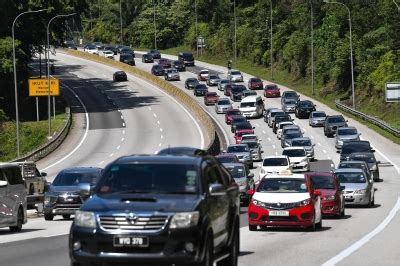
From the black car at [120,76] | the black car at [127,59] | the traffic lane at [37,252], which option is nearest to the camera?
the traffic lane at [37,252]

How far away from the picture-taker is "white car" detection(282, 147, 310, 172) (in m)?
61.8

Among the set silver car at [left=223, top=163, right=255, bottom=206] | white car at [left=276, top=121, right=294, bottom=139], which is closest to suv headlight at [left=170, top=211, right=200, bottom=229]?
silver car at [left=223, top=163, right=255, bottom=206]

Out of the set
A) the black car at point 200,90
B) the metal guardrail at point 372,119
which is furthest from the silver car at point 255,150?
the black car at point 200,90

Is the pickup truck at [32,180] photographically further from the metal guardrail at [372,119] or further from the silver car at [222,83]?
the silver car at [222,83]

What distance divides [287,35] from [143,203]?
12657cm

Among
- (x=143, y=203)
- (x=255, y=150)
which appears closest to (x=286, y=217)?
(x=143, y=203)

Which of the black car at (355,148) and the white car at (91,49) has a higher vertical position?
the white car at (91,49)

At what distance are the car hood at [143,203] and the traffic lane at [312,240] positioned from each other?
4.78m

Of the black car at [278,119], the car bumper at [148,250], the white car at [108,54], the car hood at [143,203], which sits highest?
the white car at [108,54]

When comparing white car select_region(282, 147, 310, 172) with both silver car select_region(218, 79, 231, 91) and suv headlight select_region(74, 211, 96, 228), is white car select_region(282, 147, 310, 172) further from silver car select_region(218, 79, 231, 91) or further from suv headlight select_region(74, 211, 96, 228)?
silver car select_region(218, 79, 231, 91)

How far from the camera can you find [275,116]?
3521 inches

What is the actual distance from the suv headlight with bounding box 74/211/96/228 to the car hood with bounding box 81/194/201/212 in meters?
0.07

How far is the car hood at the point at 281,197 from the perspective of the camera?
27536 mm

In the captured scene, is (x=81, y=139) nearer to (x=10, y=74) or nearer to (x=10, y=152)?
(x=10, y=152)
